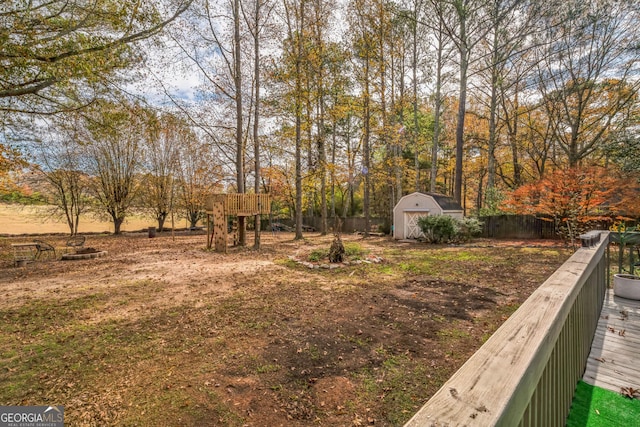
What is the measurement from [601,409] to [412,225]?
13.8 meters

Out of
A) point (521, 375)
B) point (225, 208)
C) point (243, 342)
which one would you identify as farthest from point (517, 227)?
point (521, 375)

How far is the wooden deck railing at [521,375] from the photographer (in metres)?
0.69

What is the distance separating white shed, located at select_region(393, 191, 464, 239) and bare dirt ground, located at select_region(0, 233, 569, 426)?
7745 millimetres

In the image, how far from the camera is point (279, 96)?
1548 centimetres

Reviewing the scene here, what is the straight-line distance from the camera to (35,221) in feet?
63.5

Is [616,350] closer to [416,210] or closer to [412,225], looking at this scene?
[416,210]

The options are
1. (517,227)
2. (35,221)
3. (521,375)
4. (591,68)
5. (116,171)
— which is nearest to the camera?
(521,375)

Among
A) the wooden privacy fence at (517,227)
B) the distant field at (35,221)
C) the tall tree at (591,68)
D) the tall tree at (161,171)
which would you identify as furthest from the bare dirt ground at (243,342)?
the distant field at (35,221)

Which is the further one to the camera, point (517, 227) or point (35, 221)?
point (35, 221)

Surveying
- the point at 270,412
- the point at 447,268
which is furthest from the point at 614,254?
the point at 270,412

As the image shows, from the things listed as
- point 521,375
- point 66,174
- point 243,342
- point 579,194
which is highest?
point 66,174

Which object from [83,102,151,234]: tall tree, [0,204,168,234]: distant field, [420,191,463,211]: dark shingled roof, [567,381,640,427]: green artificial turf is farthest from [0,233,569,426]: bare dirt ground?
[0,204,168,234]: distant field

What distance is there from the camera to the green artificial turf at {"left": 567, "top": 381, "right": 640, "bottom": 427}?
→ 1936 mm

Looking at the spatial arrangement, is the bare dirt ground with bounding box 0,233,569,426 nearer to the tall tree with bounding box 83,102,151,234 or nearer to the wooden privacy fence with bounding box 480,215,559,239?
the wooden privacy fence with bounding box 480,215,559,239
